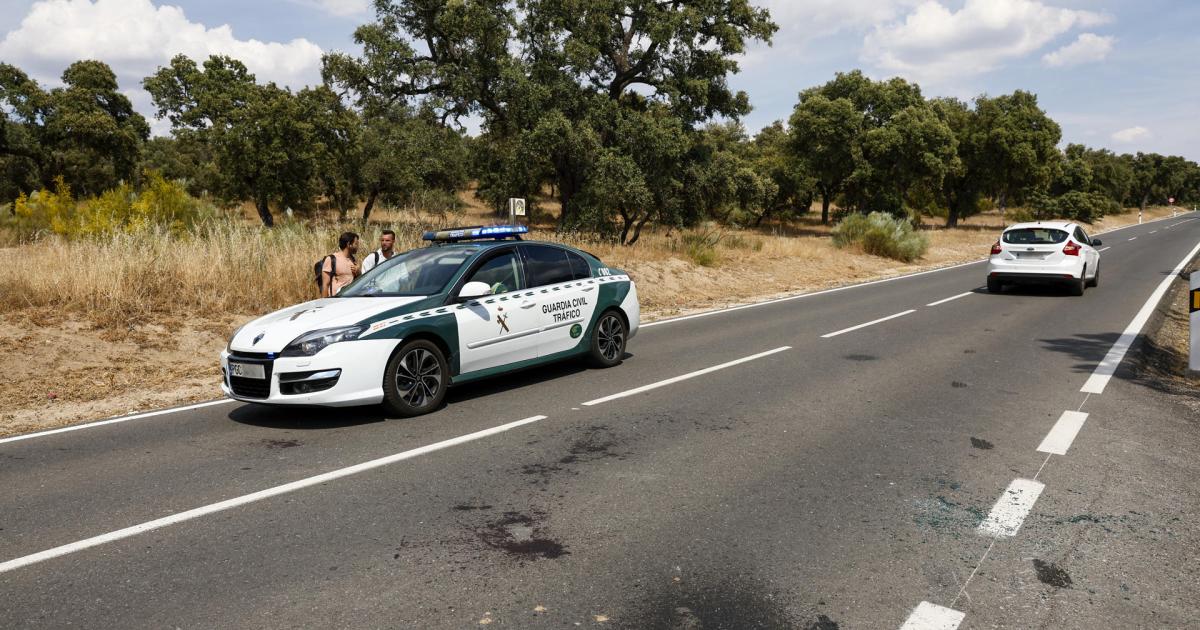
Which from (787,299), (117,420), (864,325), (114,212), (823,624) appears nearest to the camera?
(823,624)

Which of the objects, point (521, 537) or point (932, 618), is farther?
point (521, 537)

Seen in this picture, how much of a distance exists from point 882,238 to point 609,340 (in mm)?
23444

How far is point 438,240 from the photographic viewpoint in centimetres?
884

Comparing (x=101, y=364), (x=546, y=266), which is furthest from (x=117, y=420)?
(x=546, y=266)

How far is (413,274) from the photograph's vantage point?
801 cm

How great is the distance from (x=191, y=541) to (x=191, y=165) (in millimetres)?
60425

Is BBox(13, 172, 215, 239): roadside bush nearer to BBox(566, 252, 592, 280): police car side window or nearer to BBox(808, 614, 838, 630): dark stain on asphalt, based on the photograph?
BBox(566, 252, 592, 280): police car side window

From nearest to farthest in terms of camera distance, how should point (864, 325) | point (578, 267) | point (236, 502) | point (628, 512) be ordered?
point (628, 512)
point (236, 502)
point (578, 267)
point (864, 325)

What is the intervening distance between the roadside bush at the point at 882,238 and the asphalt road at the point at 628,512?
22442mm

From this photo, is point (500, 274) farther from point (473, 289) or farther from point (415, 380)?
point (415, 380)

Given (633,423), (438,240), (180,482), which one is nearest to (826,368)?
(633,423)

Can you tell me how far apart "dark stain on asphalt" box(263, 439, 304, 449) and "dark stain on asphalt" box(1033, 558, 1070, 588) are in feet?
16.8

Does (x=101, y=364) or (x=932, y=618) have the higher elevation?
(x=101, y=364)

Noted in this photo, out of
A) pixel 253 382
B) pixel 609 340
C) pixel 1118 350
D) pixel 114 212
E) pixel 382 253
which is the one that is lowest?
pixel 1118 350
